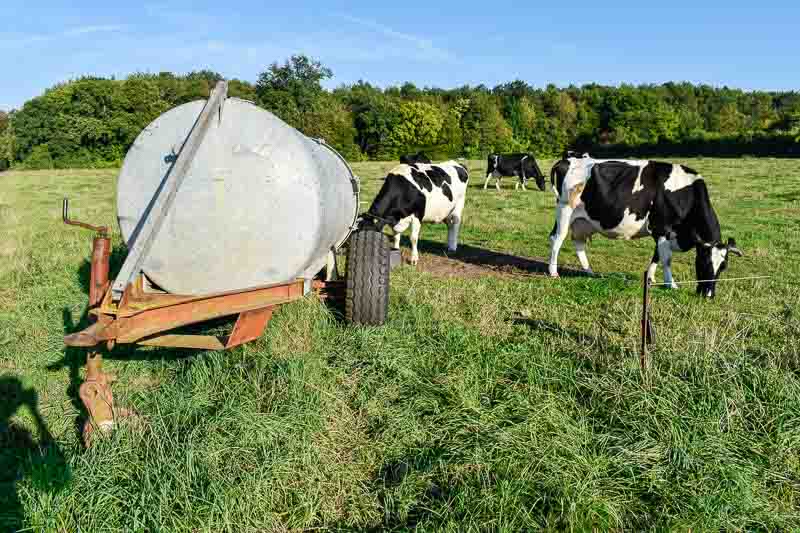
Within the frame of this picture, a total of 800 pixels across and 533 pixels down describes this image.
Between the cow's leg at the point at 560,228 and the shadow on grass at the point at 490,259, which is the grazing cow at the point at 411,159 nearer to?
the shadow on grass at the point at 490,259

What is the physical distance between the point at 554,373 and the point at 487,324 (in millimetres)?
1668

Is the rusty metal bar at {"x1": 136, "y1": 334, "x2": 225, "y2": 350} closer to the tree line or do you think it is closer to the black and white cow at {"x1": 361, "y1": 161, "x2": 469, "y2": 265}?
the black and white cow at {"x1": 361, "y1": 161, "x2": 469, "y2": 265}

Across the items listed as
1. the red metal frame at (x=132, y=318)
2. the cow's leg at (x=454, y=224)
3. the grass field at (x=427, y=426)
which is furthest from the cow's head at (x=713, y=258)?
the red metal frame at (x=132, y=318)

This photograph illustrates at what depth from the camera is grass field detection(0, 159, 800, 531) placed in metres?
3.62

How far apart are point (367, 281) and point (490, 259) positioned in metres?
5.80

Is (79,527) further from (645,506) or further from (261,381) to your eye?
(645,506)

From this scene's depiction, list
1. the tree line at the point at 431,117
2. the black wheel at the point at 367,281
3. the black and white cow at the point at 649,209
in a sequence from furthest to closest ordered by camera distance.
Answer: the tree line at the point at 431,117
the black and white cow at the point at 649,209
the black wheel at the point at 367,281

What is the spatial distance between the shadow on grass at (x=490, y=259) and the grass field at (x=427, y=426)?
3.14 m

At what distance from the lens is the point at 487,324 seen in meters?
6.67

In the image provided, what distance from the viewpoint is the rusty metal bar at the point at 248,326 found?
4.91m

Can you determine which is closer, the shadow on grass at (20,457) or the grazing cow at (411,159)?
the shadow on grass at (20,457)

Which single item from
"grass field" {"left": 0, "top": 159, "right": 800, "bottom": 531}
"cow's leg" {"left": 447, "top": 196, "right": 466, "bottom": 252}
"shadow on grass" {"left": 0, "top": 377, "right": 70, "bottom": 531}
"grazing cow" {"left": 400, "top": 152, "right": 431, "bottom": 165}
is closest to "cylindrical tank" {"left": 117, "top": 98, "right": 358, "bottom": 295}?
"grass field" {"left": 0, "top": 159, "right": 800, "bottom": 531}

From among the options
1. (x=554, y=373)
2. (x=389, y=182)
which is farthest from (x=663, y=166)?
(x=554, y=373)

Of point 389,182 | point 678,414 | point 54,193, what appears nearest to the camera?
point 678,414
